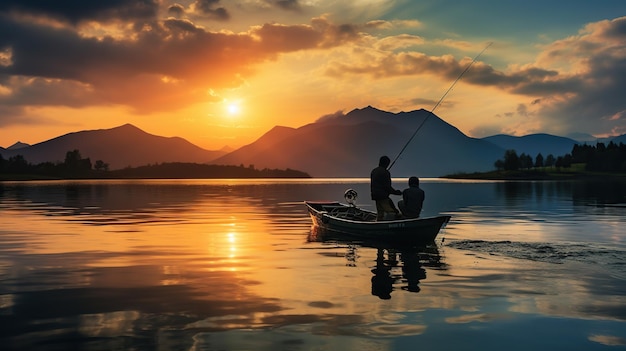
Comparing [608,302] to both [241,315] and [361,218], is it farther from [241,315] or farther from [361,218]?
[361,218]

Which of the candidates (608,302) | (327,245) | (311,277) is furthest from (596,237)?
(311,277)

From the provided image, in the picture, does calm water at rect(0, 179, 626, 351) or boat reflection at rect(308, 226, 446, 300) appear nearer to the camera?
calm water at rect(0, 179, 626, 351)

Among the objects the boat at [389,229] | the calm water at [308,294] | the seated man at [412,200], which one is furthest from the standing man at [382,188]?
the calm water at [308,294]

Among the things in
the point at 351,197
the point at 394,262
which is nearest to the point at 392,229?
the point at 394,262

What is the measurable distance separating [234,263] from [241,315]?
948cm

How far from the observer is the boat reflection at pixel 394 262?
18.1 metres

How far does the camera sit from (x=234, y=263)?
23.7 m

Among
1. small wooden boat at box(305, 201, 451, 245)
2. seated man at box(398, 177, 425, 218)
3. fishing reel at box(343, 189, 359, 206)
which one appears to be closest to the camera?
small wooden boat at box(305, 201, 451, 245)

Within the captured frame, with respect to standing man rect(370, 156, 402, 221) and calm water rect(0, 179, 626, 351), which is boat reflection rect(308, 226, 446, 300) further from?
standing man rect(370, 156, 402, 221)

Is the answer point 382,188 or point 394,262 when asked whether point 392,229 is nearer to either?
point 382,188

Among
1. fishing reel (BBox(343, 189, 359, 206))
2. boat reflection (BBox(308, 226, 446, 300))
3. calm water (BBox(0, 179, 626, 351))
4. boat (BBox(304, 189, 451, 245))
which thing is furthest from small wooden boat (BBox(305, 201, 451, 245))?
fishing reel (BBox(343, 189, 359, 206))

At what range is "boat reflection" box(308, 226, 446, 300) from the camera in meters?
18.1

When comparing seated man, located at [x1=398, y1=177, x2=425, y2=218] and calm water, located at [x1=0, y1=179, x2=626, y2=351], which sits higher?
seated man, located at [x1=398, y1=177, x2=425, y2=218]

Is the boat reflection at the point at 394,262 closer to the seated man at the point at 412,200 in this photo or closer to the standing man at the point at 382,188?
the seated man at the point at 412,200
